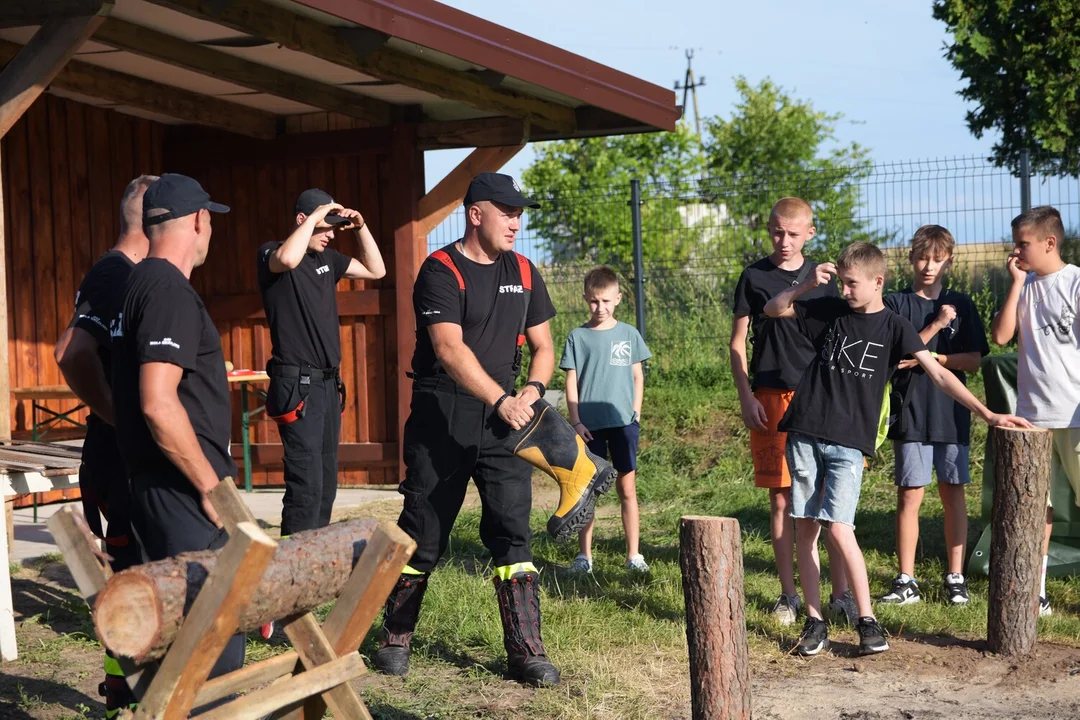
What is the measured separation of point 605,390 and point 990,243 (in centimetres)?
614

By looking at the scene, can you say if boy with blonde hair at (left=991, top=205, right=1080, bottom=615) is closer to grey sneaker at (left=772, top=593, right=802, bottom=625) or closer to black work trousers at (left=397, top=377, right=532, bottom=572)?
grey sneaker at (left=772, top=593, right=802, bottom=625)

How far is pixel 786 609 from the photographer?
17.5 ft

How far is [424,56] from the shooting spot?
7.76m

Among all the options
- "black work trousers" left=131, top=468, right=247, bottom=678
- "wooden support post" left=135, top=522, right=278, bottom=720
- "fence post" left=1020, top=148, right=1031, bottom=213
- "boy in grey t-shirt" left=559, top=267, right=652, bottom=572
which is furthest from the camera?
"fence post" left=1020, top=148, right=1031, bottom=213

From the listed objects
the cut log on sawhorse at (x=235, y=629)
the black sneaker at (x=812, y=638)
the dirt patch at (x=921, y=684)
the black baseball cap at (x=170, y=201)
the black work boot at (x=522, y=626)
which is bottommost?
the dirt patch at (x=921, y=684)

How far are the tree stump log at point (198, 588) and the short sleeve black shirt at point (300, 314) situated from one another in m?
2.30

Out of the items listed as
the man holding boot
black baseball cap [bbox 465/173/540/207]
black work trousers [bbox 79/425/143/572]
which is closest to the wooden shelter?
black baseball cap [bbox 465/173/540/207]

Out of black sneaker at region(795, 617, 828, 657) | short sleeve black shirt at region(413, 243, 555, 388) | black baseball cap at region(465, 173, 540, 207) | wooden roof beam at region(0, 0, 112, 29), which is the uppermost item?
wooden roof beam at region(0, 0, 112, 29)

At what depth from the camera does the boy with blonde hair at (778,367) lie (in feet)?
17.2

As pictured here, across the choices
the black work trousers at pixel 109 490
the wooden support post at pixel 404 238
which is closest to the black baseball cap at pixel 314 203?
the black work trousers at pixel 109 490

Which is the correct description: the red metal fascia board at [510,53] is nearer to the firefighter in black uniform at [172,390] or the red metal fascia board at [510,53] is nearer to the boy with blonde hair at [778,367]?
the boy with blonde hair at [778,367]

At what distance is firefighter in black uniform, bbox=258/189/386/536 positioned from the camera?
18.0 feet

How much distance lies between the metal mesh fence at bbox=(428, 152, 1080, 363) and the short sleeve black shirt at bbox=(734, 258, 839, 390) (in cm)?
541

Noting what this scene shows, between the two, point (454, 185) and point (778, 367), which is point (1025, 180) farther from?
point (778, 367)
